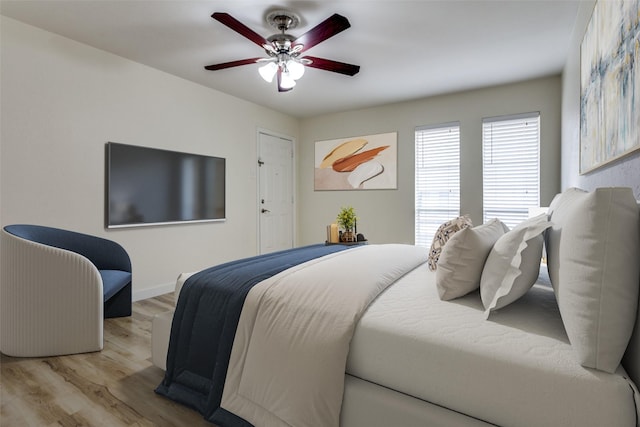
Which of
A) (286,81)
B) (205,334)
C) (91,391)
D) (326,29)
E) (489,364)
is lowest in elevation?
(91,391)

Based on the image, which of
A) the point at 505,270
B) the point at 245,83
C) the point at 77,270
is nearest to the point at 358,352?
the point at 505,270

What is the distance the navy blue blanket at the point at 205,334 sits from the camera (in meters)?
1.46

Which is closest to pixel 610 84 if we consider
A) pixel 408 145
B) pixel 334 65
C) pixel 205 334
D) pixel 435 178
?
pixel 334 65

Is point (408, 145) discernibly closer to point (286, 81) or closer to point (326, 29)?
point (286, 81)

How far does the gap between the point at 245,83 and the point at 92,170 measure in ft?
6.27

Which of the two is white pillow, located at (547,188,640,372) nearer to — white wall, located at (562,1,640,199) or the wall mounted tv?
white wall, located at (562,1,640,199)

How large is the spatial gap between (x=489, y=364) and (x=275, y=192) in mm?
4388

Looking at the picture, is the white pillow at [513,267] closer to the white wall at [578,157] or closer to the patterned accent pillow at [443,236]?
the white wall at [578,157]

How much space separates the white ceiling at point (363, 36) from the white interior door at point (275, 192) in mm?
1183

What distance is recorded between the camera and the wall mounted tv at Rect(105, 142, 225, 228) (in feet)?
10.4

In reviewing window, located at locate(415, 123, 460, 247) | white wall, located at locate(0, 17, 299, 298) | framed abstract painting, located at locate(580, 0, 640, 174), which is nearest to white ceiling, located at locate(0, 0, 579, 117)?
white wall, located at locate(0, 17, 299, 298)

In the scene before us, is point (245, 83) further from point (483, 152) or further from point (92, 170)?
point (483, 152)

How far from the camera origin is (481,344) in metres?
1.04

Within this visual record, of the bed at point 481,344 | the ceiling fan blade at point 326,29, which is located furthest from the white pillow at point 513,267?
the ceiling fan blade at point 326,29
